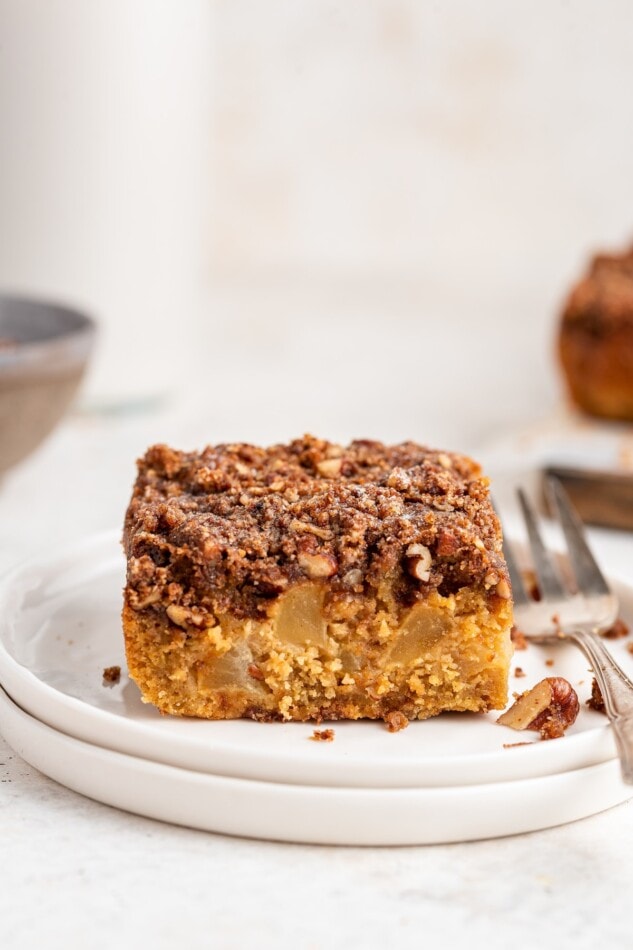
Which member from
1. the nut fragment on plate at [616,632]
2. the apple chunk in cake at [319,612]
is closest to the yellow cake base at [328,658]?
the apple chunk in cake at [319,612]

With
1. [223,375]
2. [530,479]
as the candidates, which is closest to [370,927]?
[530,479]

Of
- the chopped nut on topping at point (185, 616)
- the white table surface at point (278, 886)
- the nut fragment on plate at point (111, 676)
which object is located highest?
the chopped nut on topping at point (185, 616)

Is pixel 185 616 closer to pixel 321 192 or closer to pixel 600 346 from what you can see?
pixel 600 346

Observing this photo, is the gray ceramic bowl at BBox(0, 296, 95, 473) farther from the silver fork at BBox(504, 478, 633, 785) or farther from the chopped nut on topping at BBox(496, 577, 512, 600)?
the chopped nut on topping at BBox(496, 577, 512, 600)

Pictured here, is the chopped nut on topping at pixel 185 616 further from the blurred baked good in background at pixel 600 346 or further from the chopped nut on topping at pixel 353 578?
the blurred baked good in background at pixel 600 346

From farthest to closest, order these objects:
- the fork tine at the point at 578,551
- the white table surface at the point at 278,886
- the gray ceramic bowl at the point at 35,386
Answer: the gray ceramic bowl at the point at 35,386, the fork tine at the point at 578,551, the white table surface at the point at 278,886

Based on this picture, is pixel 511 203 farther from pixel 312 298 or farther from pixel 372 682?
pixel 372 682

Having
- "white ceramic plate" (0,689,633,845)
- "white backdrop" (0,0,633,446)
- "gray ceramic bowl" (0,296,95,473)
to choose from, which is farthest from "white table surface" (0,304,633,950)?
"white backdrop" (0,0,633,446)

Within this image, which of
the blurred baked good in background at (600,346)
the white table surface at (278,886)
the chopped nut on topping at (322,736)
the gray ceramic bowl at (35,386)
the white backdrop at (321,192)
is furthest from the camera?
the blurred baked good in background at (600,346)
